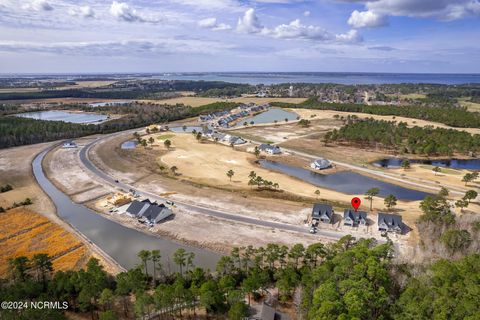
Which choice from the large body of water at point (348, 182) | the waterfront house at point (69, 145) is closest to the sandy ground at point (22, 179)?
the waterfront house at point (69, 145)

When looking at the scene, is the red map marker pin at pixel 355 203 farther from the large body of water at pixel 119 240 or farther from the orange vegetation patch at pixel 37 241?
the orange vegetation patch at pixel 37 241

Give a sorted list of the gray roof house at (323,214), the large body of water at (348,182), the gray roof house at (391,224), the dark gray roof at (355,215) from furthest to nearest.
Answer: the large body of water at (348,182) < the gray roof house at (323,214) < the dark gray roof at (355,215) < the gray roof house at (391,224)

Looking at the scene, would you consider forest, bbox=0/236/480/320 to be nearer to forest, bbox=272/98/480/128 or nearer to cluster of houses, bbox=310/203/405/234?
cluster of houses, bbox=310/203/405/234

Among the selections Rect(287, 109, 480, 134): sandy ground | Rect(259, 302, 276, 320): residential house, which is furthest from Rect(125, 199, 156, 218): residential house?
Rect(287, 109, 480, 134): sandy ground

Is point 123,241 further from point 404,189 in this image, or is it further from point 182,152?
point 404,189

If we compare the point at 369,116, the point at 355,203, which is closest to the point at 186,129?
the point at 369,116

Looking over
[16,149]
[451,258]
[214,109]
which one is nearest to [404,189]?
[451,258]

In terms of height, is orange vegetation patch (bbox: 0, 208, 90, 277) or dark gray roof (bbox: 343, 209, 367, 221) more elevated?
dark gray roof (bbox: 343, 209, 367, 221)
